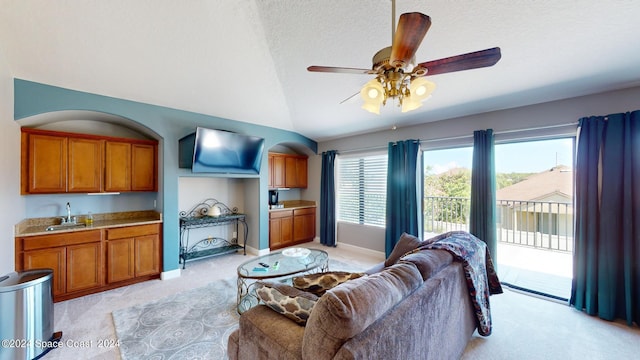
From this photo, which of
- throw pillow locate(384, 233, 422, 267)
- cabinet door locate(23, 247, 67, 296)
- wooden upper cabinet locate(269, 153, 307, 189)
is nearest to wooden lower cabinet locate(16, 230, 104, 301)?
cabinet door locate(23, 247, 67, 296)

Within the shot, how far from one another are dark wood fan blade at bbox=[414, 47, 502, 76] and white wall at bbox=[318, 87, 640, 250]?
2314 millimetres

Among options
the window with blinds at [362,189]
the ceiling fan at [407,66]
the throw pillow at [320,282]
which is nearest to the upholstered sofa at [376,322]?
the throw pillow at [320,282]

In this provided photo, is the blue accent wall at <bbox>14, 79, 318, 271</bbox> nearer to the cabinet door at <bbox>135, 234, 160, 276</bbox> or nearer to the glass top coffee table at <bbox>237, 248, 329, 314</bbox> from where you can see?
the cabinet door at <bbox>135, 234, 160, 276</bbox>

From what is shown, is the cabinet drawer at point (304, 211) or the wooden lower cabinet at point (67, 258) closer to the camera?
the wooden lower cabinet at point (67, 258)

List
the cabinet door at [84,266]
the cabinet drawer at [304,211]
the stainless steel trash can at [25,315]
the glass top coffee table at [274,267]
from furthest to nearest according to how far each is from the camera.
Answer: the cabinet drawer at [304,211]
the cabinet door at [84,266]
the glass top coffee table at [274,267]
the stainless steel trash can at [25,315]

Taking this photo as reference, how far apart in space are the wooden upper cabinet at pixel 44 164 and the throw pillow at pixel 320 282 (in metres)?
3.56

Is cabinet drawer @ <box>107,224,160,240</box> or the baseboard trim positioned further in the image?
the baseboard trim

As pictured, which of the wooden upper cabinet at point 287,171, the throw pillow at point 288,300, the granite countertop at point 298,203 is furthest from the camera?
the granite countertop at point 298,203

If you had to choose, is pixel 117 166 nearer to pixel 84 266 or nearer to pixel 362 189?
pixel 84 266

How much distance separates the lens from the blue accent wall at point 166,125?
273cm

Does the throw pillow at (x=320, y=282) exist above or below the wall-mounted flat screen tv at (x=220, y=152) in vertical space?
below

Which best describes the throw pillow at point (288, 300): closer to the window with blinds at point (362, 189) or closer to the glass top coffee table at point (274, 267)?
the glass top coffee table at point (274, 267)

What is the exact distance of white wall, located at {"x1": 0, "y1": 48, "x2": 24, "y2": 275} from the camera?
2342mm

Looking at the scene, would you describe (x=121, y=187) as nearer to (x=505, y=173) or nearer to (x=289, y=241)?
(x=289, y=241)
